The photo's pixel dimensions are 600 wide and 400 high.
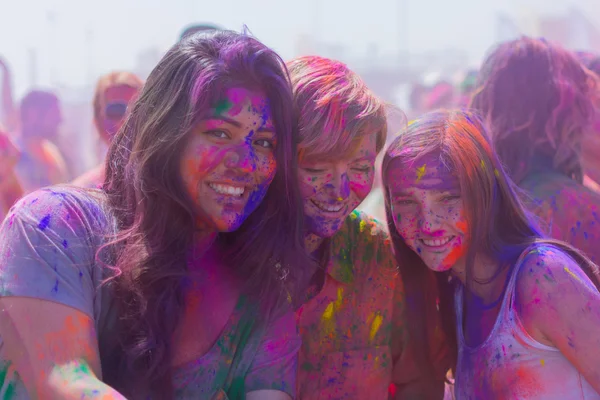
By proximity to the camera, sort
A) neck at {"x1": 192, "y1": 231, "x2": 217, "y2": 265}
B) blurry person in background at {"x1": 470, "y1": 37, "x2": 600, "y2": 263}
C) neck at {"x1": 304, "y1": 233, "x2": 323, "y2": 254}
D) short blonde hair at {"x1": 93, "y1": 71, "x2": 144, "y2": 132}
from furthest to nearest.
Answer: short blonde hair at {"x1": 93, "y1": 71, "x2": 144, "y2": 132}
blurry person in background at {"x1": 470, "y1": 37, "x2": 600, "y2": 263}
neck at {"x1": 304, "y1": 233, "x2": 323, "y2": 254}
neck at {"x1": 192, "y1": 231, "x2": 217, "y2": 265}

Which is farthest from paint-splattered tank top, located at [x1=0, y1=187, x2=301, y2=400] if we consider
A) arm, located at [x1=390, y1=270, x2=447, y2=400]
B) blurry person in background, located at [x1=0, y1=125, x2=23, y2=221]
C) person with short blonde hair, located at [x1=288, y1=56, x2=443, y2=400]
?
blurry person in background, located at [x1=0, y1=125, x2=23, y2=221]

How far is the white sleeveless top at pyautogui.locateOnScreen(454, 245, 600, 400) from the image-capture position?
195 centimetres

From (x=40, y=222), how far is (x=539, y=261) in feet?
4.71

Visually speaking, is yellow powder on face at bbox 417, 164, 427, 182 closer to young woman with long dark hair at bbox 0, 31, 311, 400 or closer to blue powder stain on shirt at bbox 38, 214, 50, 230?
young woman with long dark hair at bbox 0, 31, 311, 400

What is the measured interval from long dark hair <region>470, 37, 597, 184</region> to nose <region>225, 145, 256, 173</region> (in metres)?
1.36

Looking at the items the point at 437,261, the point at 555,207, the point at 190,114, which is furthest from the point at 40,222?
the point at 555,207

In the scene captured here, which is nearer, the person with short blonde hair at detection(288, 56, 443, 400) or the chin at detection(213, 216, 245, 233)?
the chin at detection(213, 216, 245, 233)

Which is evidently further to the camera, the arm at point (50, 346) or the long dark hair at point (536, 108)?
the long dark hair at point (536, 108)

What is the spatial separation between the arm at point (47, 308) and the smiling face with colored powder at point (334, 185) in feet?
2.55

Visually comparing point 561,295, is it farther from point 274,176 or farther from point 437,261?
point 274,176

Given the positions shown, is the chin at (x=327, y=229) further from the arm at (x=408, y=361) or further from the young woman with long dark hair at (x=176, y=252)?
the arm at (x=408, y=361)

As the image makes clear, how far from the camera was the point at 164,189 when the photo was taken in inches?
75.5

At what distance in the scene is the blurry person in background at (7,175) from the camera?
3963mm

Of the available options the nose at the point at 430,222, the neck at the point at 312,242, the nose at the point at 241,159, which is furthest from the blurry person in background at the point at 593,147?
the nose at the point at 241,159
